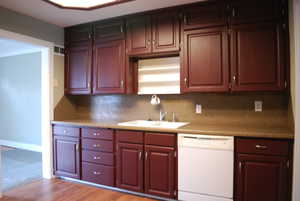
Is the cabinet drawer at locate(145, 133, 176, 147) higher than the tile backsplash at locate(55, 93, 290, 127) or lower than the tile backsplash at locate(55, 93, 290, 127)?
lower

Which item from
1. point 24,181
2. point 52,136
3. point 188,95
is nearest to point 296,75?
point 188,95

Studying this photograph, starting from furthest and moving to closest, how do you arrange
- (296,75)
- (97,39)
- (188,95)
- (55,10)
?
(97,39) → (188,95) → (55,10) → (296,75)

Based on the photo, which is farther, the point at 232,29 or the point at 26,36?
the point at 26,36

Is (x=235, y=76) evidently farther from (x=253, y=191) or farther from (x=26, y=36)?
(x=26, y=36)

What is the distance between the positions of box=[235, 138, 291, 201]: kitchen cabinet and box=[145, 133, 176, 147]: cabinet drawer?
2.18ft

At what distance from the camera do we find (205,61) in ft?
8.25

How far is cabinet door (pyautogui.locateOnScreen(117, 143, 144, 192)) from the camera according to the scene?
255 cm

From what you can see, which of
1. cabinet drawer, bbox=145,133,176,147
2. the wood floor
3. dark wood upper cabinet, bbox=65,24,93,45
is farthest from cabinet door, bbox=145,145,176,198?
dark wood upper cabinet, bbox=65,24,93,45

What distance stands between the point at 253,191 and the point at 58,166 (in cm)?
257

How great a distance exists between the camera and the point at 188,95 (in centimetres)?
291

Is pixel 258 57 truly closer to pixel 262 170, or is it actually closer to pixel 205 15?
pixel 205 15

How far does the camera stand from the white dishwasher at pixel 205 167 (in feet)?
7.09

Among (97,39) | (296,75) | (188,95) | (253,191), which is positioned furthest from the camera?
(97,39)

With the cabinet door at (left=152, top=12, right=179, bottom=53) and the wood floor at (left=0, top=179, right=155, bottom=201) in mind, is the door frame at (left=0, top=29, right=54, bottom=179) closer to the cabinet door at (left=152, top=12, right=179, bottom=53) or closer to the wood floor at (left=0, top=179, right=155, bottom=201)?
the wood floor at (left=0, top=179, right=155, bottom=201)
